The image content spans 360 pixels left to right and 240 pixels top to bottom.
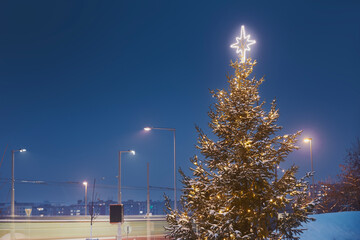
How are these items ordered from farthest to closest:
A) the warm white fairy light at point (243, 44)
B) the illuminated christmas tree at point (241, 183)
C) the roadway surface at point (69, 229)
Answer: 1. the roadway surface at point (69, 229)
2. the warm white fairy light at point (243, 44)
3. the illuminated christmas tree at point (241, 183)

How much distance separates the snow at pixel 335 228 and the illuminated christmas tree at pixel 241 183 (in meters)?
8.02

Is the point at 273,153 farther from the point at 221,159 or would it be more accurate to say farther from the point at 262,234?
the point at 262,234

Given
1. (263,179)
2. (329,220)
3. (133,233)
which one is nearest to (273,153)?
(263,179)

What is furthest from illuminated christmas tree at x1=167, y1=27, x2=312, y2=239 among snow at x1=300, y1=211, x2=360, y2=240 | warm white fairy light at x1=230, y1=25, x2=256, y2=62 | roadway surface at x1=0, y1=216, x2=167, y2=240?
roadway surface at x1=0, y1=216, x2=167, y2=240

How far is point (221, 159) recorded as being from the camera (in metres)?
11.7

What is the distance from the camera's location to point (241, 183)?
1126cm

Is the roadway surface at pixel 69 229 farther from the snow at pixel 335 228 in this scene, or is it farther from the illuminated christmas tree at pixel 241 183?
the illuminated christmas tree at pixel 241 183

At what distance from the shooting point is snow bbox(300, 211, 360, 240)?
1838 cm

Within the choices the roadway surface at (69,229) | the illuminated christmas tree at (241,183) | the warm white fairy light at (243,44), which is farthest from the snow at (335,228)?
A: the roadway surface at (69,229)

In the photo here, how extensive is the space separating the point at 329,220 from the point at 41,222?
28.3m

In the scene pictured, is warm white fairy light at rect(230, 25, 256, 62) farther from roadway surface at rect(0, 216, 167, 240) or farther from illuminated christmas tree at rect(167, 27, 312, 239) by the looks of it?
roadway surface at rect(0, 216, 167, 240)

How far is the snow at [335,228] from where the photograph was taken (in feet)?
60.3

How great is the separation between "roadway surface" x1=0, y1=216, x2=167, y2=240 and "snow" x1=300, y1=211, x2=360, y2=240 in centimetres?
1466

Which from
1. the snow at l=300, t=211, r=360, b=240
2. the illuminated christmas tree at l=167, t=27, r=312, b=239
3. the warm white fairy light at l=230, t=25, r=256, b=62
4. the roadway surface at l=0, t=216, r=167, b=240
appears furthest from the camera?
A: the roadway surface at l=0, t=216, r=167, b=240
